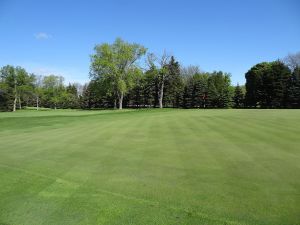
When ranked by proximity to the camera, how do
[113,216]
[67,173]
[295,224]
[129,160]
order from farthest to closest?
[129,160]
[67,173]
[113,216]
[295,224]

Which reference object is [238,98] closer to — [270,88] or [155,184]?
[270,88]

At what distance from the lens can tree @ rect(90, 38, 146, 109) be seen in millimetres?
72062

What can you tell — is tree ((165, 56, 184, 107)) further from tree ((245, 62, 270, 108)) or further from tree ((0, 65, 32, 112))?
tree ((0, 65, 32, 112))

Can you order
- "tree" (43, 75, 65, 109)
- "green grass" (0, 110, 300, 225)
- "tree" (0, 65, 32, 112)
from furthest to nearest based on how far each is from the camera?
1. "tree" (43, 75, 65, 109)
2. "tree" (0, 65, 32, 112)
3. "green grass" (0, 110, 300, 225)

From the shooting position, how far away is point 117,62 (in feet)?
239

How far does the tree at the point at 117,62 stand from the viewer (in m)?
72.1

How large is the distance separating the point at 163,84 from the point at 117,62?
537 inches

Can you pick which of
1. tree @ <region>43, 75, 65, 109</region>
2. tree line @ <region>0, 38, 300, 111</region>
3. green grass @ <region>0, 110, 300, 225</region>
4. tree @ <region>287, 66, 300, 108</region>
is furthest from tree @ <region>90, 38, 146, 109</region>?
green grass @ <region>0, 110, 300, 225</region>

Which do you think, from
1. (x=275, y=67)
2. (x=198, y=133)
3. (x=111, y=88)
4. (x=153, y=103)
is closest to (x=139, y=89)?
(x=153, y=103)

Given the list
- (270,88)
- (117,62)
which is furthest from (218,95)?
(117,62)

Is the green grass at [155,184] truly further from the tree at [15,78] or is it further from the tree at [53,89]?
the tree at [53,89]

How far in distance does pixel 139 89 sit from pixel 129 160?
82.7 meters

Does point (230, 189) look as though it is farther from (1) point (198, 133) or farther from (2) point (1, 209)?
(1) point (198, 133)

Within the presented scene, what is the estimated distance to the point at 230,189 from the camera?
20.6 feet
